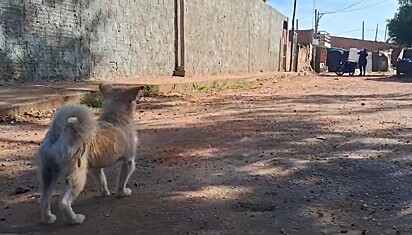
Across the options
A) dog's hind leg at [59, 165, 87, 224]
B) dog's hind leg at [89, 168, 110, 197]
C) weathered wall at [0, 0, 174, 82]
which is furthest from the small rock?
weathered wall at [0, 0, 174, 82]

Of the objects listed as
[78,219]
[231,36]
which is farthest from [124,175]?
[231,36]

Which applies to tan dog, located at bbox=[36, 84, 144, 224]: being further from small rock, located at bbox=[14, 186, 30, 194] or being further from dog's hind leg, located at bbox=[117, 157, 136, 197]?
small rock, located at bbox=[14, 186, 30, 194]

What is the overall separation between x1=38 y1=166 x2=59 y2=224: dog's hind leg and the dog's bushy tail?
29cm

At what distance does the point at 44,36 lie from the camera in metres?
11.6

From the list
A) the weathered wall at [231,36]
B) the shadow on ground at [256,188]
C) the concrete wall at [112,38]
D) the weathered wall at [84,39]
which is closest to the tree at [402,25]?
the weathered wall at [231,36]

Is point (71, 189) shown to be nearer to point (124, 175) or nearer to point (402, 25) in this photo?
point (124, 175)

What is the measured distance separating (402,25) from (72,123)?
35.4 m

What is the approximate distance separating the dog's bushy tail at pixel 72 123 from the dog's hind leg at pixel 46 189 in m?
0.29

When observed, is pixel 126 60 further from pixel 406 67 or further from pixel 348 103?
pixel 406 67

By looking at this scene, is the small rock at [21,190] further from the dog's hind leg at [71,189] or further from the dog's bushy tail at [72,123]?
the dog's bushy tail at [72,123]

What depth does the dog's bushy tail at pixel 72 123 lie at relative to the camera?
11.0 feet

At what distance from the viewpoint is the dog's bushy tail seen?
11.0 feet

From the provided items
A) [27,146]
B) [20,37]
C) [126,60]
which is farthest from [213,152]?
[126,60]

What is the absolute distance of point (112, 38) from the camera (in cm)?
1438
